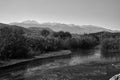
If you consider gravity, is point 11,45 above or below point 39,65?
Answer: above

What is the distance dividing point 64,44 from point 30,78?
178 feet

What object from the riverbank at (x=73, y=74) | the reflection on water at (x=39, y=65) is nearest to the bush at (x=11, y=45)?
the reflection on water at (x=39, y=65)

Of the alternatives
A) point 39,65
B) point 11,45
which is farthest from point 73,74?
point 11,45

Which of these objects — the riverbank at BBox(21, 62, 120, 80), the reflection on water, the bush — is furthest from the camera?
the bush

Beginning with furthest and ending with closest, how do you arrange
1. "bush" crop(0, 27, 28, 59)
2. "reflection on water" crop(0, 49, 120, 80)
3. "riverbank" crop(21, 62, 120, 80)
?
"bush" crop(0, 27, 28, 59) < "reflection on water" crop(0, 49, 120, 80) < "riverbank" crop(21, 62, 120, 80)

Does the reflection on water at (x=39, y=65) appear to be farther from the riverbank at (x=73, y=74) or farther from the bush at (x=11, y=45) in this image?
the bush at (x=11, y=45)

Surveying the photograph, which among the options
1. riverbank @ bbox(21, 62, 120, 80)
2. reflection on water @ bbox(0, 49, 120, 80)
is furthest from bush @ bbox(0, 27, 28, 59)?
riverbank @ bbox(21, 62, 120, 80)

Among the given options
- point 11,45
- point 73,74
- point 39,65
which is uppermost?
point 11,45

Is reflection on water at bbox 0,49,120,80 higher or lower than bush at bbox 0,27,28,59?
lower

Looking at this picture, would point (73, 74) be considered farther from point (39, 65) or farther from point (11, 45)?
point (11, 45)

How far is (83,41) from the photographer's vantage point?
286ft

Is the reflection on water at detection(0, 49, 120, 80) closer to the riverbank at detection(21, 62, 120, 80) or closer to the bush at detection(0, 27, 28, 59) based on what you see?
the riverbank at detection(21, 62, 120, 80)

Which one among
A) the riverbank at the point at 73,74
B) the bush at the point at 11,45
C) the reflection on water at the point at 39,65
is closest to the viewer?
the riverbank at the point at 73,74

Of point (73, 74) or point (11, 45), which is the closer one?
point (73, 74)
